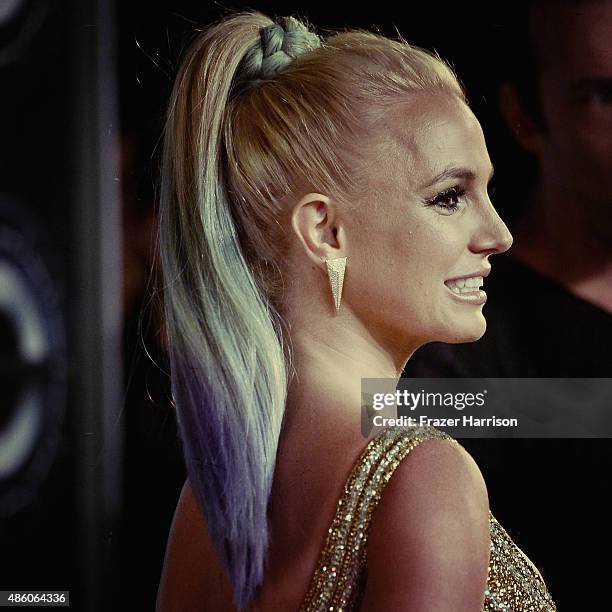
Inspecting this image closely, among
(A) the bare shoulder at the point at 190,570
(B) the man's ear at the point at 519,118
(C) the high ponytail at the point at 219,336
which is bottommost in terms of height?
(A) the bare shoulder at the point at 190,570

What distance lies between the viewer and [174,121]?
1140 millimetres

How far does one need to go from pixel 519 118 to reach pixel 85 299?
0.65m

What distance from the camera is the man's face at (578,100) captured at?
3.86 ft

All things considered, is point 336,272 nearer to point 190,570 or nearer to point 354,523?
point 354,523

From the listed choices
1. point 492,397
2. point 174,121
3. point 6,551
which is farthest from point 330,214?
point 6,551

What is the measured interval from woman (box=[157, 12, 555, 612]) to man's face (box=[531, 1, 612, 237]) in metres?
0.14

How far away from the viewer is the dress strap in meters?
0.95

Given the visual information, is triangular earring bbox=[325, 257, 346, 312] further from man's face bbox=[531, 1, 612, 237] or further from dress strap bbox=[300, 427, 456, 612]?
man's face bbox=[531, 1, 612, 237]

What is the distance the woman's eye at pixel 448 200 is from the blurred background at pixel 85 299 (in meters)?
0.36

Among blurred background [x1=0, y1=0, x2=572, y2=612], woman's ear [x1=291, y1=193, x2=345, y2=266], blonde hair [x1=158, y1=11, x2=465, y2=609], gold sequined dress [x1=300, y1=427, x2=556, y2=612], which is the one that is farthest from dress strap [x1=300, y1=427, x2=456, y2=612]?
blurred background [x1=0, y1=0, x2=572, y2=612]

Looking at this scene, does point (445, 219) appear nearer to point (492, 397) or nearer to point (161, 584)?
point (492, 397)

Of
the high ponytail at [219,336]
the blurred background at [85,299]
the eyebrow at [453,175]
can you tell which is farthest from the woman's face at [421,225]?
the blurred background at [85,299]

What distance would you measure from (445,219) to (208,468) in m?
0.42

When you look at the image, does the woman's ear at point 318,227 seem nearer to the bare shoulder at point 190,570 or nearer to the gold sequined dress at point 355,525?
the gold sequined dress at point 355,525
